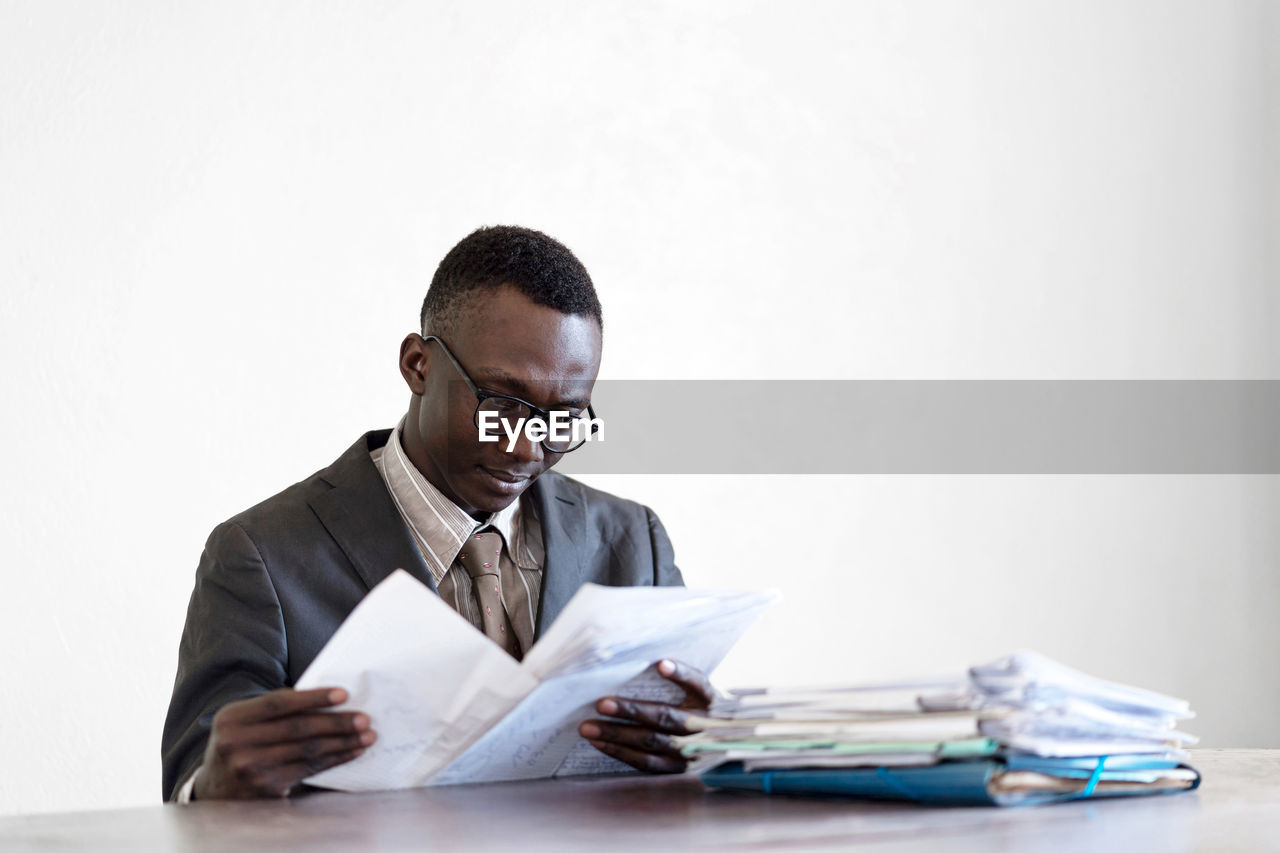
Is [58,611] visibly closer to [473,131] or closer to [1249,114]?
[473,131]

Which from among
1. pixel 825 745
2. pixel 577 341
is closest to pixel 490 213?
pixel 577 341

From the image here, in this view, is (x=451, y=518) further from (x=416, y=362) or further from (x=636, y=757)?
(x=636, y=757)

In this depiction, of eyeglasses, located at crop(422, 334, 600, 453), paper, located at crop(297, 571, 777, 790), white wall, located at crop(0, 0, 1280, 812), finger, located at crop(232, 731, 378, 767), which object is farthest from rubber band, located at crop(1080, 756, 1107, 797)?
white wall, located at crop(0, 0, 1280, 812)

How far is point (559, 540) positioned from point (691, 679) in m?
0.59

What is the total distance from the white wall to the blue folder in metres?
1.91

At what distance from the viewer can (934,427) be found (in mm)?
3141

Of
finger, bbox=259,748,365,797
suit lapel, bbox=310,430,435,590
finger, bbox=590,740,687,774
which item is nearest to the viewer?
finger, bbox=259,748,365,797

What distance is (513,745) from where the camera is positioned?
93cm

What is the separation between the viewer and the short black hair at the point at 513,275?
1.46m

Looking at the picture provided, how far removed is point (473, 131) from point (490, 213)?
0.62 ft

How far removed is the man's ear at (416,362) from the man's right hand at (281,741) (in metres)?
0.64

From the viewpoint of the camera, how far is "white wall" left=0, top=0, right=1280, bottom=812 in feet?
7.86

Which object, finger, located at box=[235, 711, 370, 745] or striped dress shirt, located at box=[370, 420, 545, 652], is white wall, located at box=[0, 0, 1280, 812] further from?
finger, located at box=[235, 711, 370, 745]

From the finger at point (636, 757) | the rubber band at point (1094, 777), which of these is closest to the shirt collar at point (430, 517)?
the finger at point (636, 757)
